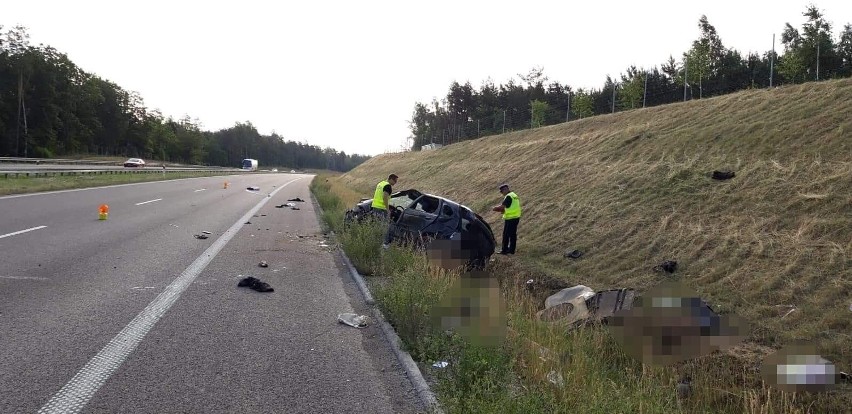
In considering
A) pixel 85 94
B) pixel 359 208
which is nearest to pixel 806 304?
pixel 359 208

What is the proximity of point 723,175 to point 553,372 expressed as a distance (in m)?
13.2

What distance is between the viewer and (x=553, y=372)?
4.45 m

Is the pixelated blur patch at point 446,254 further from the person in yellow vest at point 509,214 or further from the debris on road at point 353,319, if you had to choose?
the person in yellow vest at point 509,214

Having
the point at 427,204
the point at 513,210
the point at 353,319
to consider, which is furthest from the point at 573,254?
the point at 353,319

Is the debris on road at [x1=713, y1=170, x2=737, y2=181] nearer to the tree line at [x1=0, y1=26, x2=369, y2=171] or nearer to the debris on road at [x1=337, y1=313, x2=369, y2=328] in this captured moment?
the debris on road at [x1=337, y1=313, x2=369, y2=328]

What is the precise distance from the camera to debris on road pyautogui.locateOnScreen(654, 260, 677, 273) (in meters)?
11.5

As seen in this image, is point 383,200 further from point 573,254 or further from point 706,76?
point 706,76

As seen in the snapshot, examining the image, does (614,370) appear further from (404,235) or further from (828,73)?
(828,73)

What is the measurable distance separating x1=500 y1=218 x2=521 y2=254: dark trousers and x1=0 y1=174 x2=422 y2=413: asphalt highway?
5.34 m

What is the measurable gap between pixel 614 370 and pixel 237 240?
8.70 meters

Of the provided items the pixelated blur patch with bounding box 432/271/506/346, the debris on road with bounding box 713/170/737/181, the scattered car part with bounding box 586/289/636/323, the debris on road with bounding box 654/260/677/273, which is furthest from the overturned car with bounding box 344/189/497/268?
the debris on road with bounding box 713/170/737/181

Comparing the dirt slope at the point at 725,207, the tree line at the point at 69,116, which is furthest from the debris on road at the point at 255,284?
the tree line at the point at 69,116

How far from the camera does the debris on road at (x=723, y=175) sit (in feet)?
50.1

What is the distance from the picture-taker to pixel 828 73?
38.1 metres
